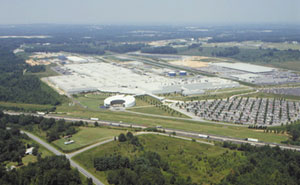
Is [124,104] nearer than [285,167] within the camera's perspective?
No

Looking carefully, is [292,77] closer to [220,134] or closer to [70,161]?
[220,134]

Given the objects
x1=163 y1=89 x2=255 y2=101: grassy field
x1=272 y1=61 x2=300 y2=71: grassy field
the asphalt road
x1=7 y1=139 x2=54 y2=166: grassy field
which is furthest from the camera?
x1=272 y1=61 x2=300 y2=71: grassy field

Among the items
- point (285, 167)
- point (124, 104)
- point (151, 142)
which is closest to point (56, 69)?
point (124, 104)

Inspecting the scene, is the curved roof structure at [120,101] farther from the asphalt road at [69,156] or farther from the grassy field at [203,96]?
the asphalt road at [69,156]

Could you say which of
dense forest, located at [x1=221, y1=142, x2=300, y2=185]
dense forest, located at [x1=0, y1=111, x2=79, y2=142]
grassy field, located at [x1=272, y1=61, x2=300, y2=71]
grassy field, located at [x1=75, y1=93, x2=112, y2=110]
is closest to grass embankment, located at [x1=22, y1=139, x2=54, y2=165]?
dense forest, located at [x1=0, y1=111, x2=79, y2=142]

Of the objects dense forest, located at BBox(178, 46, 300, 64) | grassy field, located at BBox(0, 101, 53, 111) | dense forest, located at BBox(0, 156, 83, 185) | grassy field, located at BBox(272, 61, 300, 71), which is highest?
dense forest, located at BBox(178, 46, 300, 64)

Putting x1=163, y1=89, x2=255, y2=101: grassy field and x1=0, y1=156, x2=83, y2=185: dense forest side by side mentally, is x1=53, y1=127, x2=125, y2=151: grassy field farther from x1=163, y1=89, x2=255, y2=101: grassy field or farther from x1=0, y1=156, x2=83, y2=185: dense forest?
x1=163, y1=89, x2=255, y2=101: grassy field
